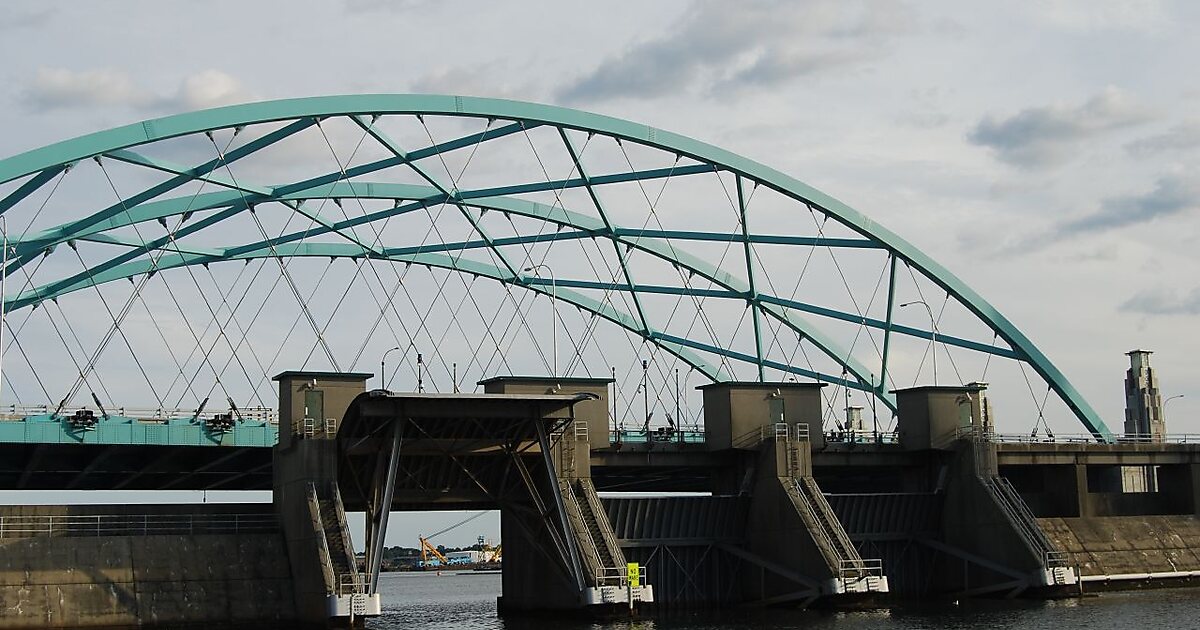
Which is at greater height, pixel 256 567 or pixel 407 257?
pixel 407 257

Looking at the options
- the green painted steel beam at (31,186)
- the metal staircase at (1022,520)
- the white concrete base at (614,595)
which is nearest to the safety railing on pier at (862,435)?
the metal staircase at (1022,520)

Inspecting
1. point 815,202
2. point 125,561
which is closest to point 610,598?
point 125,561

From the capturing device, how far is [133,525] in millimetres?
67812

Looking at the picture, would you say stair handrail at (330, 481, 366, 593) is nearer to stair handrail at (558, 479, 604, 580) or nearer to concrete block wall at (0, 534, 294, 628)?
concrete block wall at (0, 534, 294, 628)

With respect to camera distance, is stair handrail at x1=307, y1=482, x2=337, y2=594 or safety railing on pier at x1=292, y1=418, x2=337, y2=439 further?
safety railing on pier at x1=292, y1=418, x2=337, y2=439

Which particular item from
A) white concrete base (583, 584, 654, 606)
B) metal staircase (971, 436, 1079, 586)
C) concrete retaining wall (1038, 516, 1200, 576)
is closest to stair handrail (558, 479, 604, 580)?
white concrete base (583, 584, 654, 606)

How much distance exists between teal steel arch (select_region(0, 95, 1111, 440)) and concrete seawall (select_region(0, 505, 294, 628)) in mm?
14283

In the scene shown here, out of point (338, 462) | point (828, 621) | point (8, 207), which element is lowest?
point (828, 621)

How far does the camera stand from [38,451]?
7669cm

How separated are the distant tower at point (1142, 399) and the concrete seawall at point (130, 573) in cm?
6318

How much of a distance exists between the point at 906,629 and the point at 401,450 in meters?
23.6

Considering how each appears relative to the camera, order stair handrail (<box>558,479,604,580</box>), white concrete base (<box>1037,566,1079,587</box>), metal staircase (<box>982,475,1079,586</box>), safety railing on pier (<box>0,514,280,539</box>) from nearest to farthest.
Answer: safety railing on pier (<box>0,514,280,539</box>) < stair handrail (<box>558,479,604,580</box>) < white concrete base (<box>1037,566,1079,587</box>) < metal staircase (<box>982,475,1079,586</box>)

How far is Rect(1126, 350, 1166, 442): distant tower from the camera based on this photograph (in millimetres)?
104938

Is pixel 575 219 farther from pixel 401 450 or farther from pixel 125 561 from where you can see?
pixel 125 561
